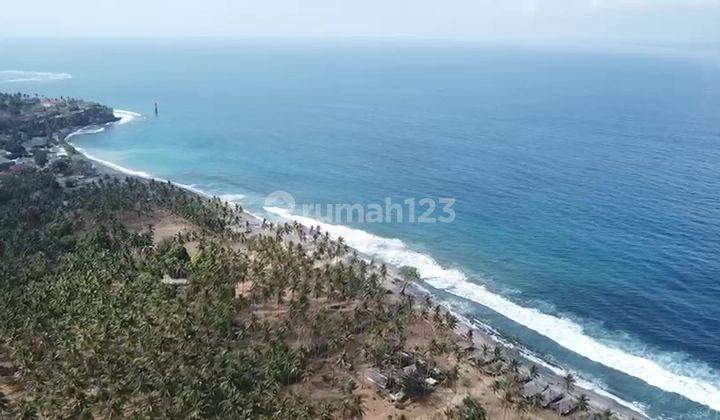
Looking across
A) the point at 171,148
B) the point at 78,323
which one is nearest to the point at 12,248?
the point at 78,323

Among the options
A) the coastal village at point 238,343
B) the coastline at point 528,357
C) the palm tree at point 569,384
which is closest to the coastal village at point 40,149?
the coastal village at point 238,343

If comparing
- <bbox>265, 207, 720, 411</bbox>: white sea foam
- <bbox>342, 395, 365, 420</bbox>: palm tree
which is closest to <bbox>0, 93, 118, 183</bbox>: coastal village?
<bbox>265, 207, 720, 411</bbox>: white sea foam

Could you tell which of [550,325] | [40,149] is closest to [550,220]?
[550,325]

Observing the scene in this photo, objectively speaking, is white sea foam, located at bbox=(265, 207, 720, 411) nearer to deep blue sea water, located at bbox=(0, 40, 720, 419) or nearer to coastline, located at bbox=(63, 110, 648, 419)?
deep blue sea water, located at bbox=(0, 40, 720, 419)

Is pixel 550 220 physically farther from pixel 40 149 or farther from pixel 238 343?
pixel 40 149

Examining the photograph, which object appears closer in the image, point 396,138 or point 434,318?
point 434,318

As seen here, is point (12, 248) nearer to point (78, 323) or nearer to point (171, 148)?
point (78, 323)

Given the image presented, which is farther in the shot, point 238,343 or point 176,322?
point 238,343
